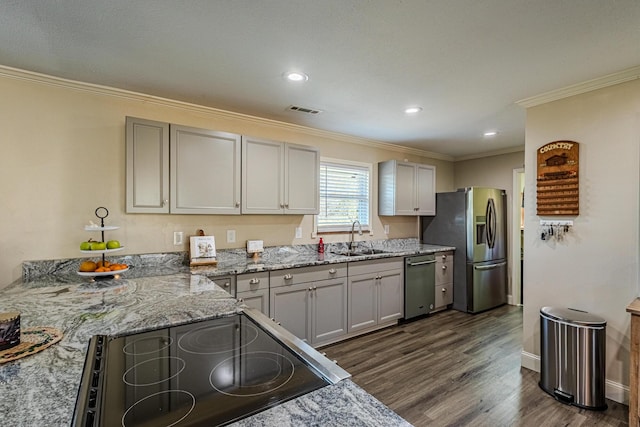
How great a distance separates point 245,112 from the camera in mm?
3166

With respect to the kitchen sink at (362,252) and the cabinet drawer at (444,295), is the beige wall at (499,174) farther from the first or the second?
the kitchen sink at (362,252)

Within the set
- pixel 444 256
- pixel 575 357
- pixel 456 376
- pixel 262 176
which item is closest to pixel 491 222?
pixel 444 256

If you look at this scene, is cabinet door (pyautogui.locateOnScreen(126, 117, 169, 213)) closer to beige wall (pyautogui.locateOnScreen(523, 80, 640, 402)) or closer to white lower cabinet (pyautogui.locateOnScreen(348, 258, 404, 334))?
white lower cabinet (pyautogui.locateOnScreen(348, 258, 404, 334))

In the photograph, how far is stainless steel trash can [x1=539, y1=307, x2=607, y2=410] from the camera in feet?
7.31

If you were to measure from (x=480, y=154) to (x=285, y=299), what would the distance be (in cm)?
Answer: 414

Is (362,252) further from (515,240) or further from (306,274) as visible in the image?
(515,240)

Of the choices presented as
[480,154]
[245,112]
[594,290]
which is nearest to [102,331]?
[245,112]

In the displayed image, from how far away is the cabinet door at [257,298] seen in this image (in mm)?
2672

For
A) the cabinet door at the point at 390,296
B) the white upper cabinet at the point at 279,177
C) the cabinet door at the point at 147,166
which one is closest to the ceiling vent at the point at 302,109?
the white upper cabinet at the point at 279,177

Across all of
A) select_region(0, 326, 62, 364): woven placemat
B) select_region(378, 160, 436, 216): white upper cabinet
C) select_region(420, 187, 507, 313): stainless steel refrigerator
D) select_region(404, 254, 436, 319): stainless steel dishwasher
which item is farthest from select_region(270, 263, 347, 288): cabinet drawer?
select_region(420, 187, 507, 313): stainless steel refrigerator

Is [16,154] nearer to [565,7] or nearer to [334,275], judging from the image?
[334,275]

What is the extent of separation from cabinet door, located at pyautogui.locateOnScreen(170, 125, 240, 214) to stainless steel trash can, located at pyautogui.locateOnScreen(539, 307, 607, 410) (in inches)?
112

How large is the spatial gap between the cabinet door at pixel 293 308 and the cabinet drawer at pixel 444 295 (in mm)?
2162

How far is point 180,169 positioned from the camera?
268 cm
